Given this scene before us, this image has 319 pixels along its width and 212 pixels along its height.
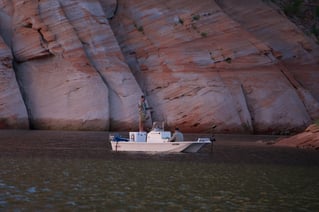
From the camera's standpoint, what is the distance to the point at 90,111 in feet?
140

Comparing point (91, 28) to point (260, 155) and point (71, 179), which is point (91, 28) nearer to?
point (260, 155)

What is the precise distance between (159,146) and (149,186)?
1214 cm

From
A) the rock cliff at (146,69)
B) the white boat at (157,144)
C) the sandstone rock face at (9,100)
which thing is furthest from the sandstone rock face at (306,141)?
the sandstone rock face at (9,100)

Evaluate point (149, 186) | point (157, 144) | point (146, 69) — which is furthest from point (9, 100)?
point (149, 186)

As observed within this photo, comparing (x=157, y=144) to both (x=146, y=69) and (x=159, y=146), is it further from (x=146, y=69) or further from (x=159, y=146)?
(x=146, y=69)

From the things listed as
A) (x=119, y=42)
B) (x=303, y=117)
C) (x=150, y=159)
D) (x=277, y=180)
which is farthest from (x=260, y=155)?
(x=119, y=42)

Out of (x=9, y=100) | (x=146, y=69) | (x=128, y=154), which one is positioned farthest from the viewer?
(x=146, y=69)

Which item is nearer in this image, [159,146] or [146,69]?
[159,146]

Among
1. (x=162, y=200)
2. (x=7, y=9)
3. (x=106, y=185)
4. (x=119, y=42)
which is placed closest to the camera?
(x=162, y=200)

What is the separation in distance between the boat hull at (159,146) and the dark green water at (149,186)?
5.77m

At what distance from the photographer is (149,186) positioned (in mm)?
15594

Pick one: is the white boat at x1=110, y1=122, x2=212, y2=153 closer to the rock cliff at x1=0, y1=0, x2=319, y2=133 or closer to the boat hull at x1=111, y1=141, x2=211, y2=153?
the boat hull at x1=111, y1=141, x2=211, y2=153

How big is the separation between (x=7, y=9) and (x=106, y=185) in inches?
1335

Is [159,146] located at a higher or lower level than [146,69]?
lower
